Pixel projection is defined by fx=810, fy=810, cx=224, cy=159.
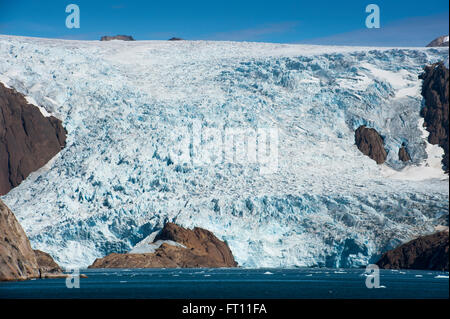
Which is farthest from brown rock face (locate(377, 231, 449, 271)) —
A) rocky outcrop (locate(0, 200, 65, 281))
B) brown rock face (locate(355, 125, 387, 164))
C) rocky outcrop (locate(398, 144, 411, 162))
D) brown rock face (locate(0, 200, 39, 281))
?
brown rock face (locate(0, 200, 39, 281))

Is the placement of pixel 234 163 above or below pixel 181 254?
above

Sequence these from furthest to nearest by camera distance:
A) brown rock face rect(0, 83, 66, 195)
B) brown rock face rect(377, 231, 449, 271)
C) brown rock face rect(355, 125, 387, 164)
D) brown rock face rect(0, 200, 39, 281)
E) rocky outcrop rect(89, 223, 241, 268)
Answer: brown rock face rect(355, 125, 387, 164)
brown rock face rect(0, 83, 66, 195)
rocky outcrop rect(89, 223, 241, 268)
brown rock face rect(377, 231, 449, 271)
brown rock face rect(0, 200, 39, 281)

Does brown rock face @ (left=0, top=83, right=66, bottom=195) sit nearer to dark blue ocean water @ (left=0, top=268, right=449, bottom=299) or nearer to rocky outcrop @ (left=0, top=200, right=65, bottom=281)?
dark blue ocean water @ (left=0, top=268, right=449, bottom=299)

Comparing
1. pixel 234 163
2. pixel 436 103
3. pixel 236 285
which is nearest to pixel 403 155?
pixel 436 103

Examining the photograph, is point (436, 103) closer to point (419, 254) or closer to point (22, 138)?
point (419, 254)

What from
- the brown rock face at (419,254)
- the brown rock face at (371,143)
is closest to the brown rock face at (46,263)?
the brown rock face at (419,254)
